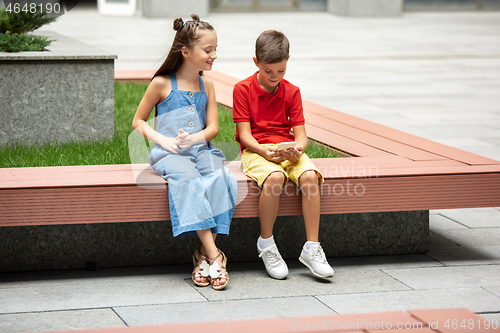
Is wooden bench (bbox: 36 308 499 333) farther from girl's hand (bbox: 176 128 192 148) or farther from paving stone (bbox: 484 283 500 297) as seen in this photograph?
girl's hand (bbox: 176 128 192 148)

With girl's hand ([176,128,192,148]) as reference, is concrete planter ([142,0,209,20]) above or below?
above

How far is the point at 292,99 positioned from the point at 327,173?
0.48 m

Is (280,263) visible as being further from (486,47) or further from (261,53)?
(486,47)

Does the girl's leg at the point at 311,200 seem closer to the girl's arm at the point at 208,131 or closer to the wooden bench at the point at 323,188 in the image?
the wooden bench at the point at 323,188

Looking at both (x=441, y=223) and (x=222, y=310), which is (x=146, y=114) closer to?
(x=222, y=310)

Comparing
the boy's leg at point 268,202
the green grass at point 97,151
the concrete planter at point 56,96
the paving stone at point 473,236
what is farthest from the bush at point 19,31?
the paving stone at point 473,236

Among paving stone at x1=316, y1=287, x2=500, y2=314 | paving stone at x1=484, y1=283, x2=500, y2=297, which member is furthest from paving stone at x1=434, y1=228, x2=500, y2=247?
paving stone at x1=316, y1=287, x2=500, y2=314

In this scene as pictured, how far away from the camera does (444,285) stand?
355 cm

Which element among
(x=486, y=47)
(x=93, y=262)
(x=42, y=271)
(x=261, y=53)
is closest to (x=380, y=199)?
(x=261, y=53)

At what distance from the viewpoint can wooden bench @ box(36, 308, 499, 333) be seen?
2867mm

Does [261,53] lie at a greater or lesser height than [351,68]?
greater

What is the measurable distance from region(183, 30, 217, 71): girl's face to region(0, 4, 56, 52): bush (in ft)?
8.38


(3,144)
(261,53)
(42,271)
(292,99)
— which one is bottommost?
(42,271)

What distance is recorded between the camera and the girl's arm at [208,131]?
141 inches
